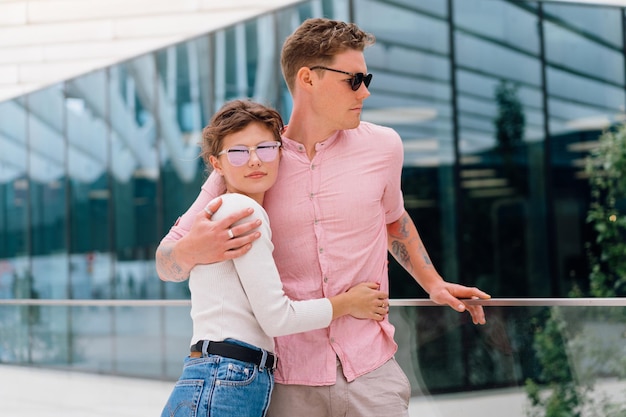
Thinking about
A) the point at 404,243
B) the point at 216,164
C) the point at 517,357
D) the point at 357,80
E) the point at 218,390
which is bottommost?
the point at 517,357

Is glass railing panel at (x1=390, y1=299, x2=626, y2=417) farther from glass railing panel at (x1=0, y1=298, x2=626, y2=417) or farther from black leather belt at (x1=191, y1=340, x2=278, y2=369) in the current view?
black leather belt at (x1=191, y1=340, x2=278, y2=369)

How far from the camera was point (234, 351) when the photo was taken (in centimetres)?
163

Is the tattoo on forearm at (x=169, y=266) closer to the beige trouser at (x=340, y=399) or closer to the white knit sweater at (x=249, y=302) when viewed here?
the white knit sweater at (x=249, y=302)

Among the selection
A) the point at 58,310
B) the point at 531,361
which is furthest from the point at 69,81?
the point at 531,361

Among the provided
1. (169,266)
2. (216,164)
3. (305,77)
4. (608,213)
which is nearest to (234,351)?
(169,266)

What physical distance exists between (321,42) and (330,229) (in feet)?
1.47

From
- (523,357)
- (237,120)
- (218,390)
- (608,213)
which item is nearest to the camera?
(218,390)

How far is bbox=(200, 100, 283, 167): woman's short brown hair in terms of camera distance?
1745 millimetres

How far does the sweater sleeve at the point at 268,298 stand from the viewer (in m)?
1.61

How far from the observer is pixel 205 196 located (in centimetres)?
185

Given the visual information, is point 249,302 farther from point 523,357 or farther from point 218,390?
point 523,357

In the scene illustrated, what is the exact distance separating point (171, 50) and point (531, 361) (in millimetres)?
10916

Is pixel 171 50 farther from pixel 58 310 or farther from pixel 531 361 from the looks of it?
pixel 531 361

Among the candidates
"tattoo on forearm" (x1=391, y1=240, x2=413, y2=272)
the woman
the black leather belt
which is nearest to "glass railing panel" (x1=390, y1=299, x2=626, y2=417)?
"tattoo on forearm" (x1=391, y1=240, x2=413, y2=272)
